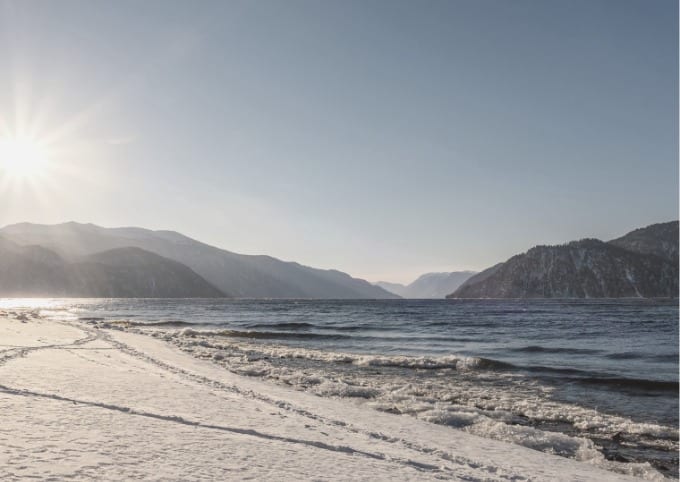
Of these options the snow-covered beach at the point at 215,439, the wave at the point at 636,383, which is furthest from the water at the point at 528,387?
the snow-covered beach at the point at 215,439

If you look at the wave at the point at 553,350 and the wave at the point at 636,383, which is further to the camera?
the wave at the point at 553,350

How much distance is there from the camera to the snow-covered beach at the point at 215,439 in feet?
17.0

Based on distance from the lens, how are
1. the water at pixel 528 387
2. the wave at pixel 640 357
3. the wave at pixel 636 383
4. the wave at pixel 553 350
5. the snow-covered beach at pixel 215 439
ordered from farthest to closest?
the wave at pixel 553 350 → the wave at pixel 640 357 → the wave at pixel 636 383 → the water at pixel 528 387 → the snow-covered beach at pixel 215 439

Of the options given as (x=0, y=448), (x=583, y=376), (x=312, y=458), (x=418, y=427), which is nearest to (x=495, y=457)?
Answer: (x=418, y=427)

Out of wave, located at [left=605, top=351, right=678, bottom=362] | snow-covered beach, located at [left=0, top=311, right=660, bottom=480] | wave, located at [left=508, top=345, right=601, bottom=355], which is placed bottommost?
A: wave, located at [left=508, top=345, right=601, bottom=355]

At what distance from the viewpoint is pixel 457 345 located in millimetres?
35469

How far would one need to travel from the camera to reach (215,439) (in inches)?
262

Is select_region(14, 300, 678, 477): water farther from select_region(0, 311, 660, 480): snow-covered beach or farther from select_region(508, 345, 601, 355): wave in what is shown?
select_region(0, 311, 660, 480): snow-covered beach

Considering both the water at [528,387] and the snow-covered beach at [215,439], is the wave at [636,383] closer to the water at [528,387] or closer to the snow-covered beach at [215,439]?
the water at [528,387]

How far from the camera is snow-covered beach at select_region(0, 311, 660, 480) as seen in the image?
520cm

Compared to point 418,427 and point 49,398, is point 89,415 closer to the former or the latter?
point 49,398

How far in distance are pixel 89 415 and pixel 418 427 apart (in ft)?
21.4

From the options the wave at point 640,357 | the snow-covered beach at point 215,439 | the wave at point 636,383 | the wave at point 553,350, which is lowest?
the wave at point 553,350

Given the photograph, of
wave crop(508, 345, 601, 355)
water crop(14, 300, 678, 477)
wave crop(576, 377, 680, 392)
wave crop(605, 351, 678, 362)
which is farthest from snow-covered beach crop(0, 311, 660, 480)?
wave crop(508, 345, 601, 355)
